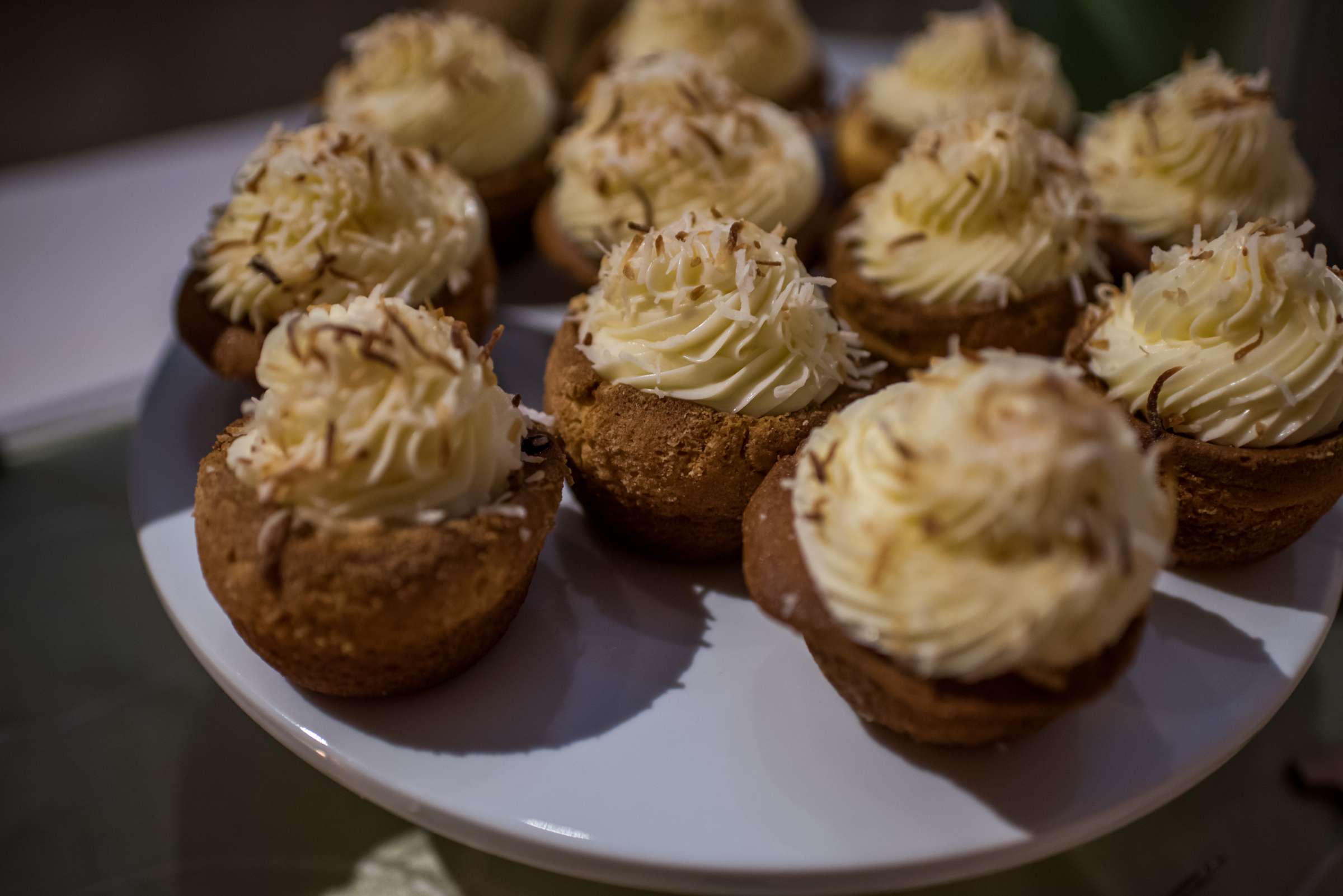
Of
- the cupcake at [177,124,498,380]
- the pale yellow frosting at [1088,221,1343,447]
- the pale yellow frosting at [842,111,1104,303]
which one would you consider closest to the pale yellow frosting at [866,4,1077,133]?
the pale yellow frosting at [842,111,1104,303]

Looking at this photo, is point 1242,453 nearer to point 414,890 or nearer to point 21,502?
point 414,890

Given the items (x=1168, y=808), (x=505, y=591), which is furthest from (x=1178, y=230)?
(x=505, y=591)

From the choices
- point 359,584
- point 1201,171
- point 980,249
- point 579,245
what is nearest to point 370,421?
point 359,584

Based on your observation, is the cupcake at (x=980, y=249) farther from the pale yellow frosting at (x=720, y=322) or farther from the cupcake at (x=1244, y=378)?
the pale yellow frosting at (x=720, y=322)

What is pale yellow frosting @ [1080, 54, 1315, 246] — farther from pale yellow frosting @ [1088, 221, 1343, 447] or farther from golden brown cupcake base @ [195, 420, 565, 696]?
golden brown cupcake base @ [195, 420, 565, 696]

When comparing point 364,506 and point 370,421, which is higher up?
point 370,421

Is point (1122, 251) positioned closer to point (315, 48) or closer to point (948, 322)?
point (948, 322)
